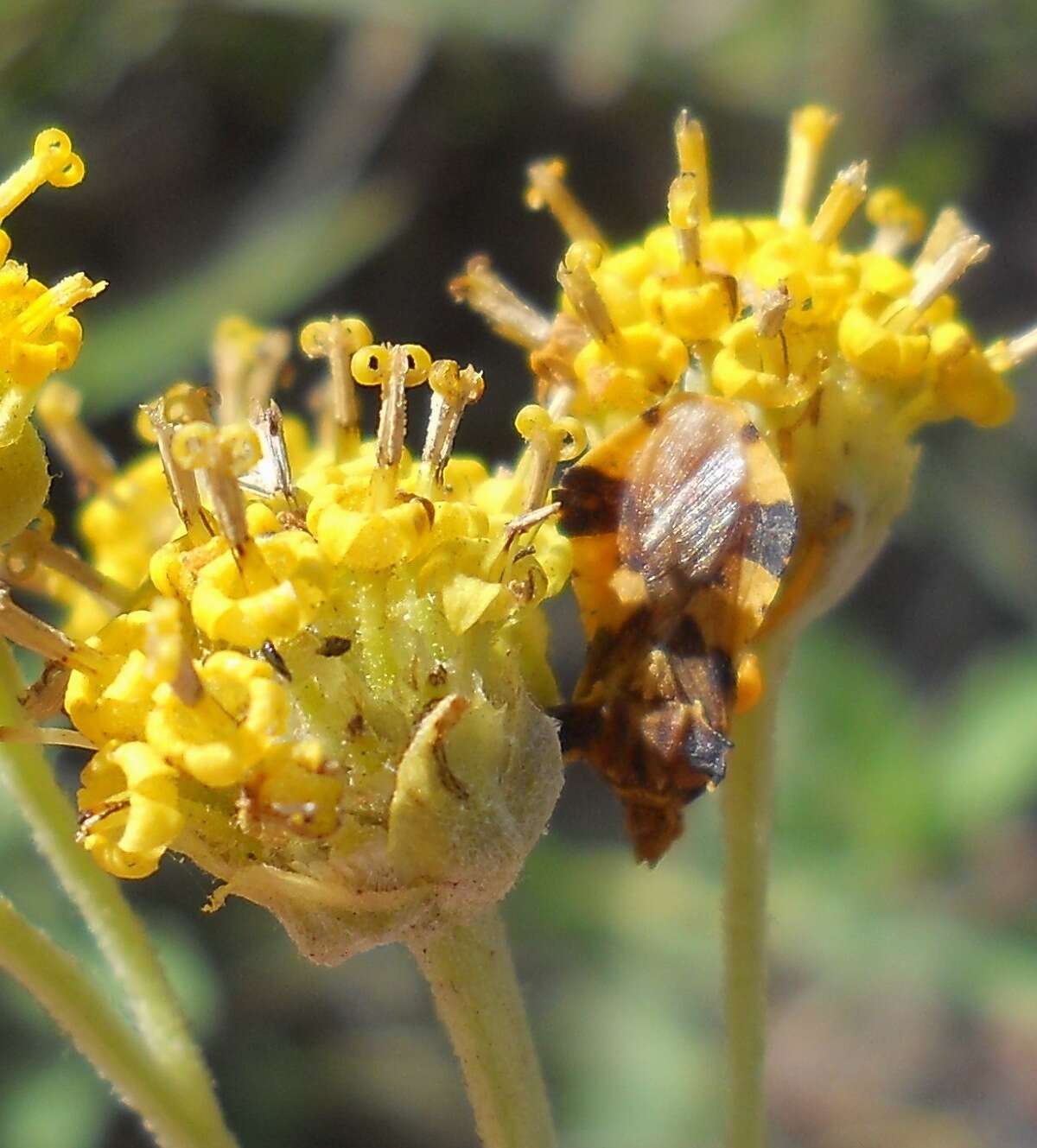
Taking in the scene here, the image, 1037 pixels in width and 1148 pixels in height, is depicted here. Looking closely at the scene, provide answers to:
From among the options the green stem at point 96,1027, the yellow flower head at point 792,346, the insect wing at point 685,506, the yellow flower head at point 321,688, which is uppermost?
the yellow flower head at point 792,346

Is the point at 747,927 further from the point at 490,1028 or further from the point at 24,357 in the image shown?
the point at 24,357

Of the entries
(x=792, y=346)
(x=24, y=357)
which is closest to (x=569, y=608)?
(x=792, y=346)

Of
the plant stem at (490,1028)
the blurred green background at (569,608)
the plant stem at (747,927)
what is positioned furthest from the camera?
the blurred green background at (569,608)

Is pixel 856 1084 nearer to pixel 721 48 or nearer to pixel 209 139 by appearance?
pixel 721 48

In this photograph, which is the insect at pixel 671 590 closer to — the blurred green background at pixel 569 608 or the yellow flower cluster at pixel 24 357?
the yellow flower cluster at pixel 24 357

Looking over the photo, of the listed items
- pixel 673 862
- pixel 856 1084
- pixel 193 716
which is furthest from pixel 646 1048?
pixel 193 716

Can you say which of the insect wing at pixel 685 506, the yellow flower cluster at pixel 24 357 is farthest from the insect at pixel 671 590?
the yellow flower cluster at pixel 24 357

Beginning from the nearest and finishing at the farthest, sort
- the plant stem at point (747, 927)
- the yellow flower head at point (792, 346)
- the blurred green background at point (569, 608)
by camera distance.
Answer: the yellow flower head at point (792, 346) < the plant stem at point (747, 927) < the blurred green background at point (569, 608)
